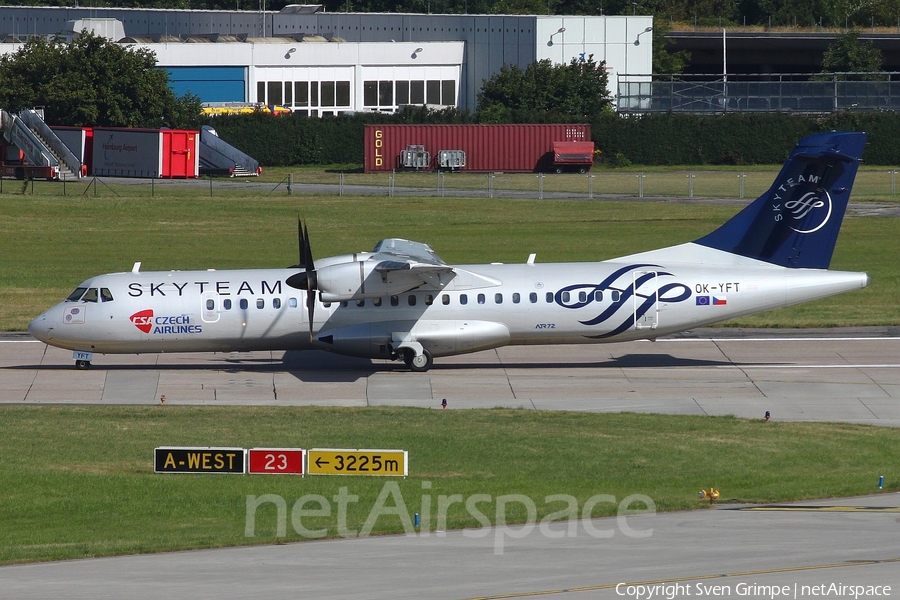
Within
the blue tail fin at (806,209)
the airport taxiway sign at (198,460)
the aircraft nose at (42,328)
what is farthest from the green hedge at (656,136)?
the airport taxiway sign at (198,460)

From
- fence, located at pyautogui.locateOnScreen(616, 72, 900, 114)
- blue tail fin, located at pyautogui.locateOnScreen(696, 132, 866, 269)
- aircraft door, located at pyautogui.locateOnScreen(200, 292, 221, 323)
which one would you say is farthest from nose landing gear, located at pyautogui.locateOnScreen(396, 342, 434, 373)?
fence, located at pyautogui.locateOnScreen(616, 72, 900, 114)

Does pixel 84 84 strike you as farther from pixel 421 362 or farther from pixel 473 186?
pixel 421 362

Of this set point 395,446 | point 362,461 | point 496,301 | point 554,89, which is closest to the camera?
point 362,461

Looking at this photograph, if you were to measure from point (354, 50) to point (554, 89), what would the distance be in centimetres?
1947

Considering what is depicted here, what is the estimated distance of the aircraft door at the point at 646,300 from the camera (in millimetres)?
29859

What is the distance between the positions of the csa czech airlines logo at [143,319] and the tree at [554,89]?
71912 millimetres

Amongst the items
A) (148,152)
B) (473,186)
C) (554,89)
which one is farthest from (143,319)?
(554,89)

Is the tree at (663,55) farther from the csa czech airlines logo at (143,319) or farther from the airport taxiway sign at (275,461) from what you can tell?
the airport taxiway sign at (275,461)

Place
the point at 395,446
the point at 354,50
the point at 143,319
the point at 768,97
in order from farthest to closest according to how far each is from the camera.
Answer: the point at 354,50, the point at 768,97, the point at 143,319, the point at 395,446

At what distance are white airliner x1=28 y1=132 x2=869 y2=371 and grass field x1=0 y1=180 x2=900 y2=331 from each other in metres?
7.96

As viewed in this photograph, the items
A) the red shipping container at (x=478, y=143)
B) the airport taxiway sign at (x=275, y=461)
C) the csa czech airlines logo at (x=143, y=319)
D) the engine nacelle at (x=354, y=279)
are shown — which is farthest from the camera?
the red shipping container at (x=478, y=143)

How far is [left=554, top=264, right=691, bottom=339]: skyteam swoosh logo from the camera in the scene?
2984 cm

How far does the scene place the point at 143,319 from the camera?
30188mm

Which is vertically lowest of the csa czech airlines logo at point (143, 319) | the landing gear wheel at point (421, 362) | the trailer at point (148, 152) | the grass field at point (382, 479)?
the grass field at point (382, 479)
